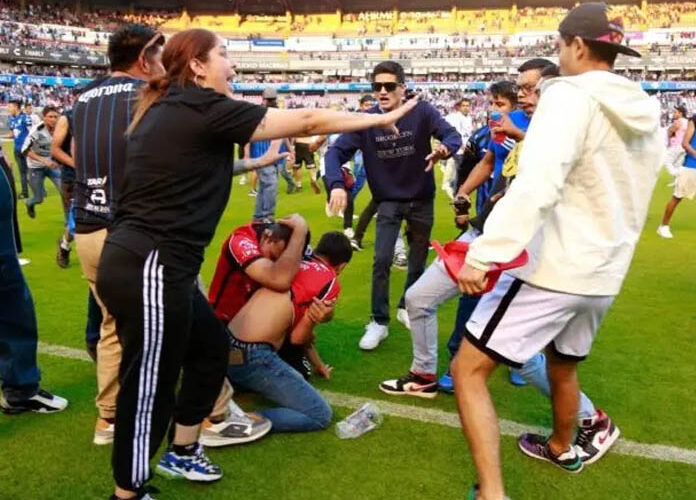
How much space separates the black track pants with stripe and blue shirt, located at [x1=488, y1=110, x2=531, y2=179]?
7.19 ft

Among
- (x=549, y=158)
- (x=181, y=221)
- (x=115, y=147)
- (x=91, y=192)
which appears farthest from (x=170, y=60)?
(x=549, y=158)

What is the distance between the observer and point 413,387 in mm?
3957

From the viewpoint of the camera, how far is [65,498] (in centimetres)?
289

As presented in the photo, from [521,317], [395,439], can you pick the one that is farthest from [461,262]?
[395,439]

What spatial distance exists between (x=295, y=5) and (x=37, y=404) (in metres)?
64.4

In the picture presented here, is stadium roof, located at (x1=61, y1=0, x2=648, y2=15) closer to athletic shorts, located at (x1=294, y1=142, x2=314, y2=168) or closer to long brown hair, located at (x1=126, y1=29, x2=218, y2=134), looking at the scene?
athletic shorts, located at (x1=294, y1=142, x2=314, y2=168)

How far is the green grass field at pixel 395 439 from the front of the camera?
297 centimetres

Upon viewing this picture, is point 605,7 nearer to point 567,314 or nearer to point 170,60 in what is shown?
point 567,314

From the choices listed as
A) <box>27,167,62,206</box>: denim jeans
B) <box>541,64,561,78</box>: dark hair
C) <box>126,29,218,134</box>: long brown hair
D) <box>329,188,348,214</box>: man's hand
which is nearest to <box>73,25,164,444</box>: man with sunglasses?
<box>126,29,218,134</box>: long brown hair

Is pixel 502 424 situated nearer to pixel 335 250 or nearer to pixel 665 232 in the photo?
pixel 335 250

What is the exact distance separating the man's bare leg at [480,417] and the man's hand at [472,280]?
0.34m

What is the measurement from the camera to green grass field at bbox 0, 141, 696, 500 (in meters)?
2.97

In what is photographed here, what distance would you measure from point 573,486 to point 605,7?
207cm

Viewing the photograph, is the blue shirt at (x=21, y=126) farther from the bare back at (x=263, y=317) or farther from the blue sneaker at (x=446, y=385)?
the blue sneaker at (x=446, y=385)
